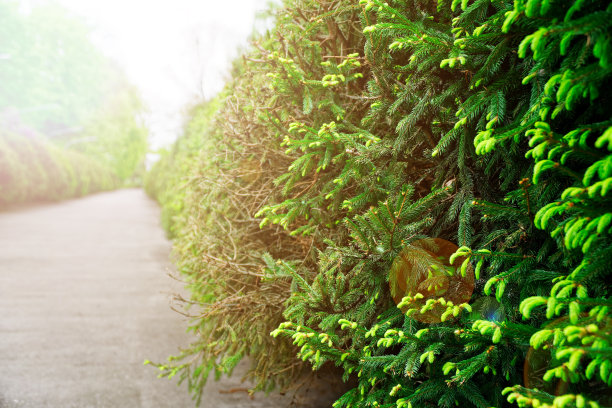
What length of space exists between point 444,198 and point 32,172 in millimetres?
15569

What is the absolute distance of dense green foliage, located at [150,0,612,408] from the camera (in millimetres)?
1093

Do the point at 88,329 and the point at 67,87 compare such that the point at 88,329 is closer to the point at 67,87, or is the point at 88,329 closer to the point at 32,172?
the point at 32,172

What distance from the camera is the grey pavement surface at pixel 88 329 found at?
9.52 feet

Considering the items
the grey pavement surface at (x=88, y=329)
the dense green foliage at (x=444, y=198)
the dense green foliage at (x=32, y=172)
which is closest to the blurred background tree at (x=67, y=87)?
the dense green foliage at (x=32, y=172)

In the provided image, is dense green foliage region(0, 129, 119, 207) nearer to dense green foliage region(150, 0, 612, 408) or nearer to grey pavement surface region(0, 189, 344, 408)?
grey pavement surface region(0, 189, 344, 408)

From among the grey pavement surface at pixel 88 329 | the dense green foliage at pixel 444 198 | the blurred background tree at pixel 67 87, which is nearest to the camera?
the dense green foliage at pixel 444 198

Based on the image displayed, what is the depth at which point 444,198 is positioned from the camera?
164 centimetres

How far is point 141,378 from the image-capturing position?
3146mm

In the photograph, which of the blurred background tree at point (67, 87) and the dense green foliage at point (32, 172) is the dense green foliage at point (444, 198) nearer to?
the dense green foliage at point (32, 172)

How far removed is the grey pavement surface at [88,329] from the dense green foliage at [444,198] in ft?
3.61

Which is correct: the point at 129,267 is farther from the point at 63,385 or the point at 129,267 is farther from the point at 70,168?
the point at 70,168

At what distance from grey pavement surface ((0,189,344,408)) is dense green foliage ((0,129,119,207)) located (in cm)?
484

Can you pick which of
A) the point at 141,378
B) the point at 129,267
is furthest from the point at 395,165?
the point at 129,267

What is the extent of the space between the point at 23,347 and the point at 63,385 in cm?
89
